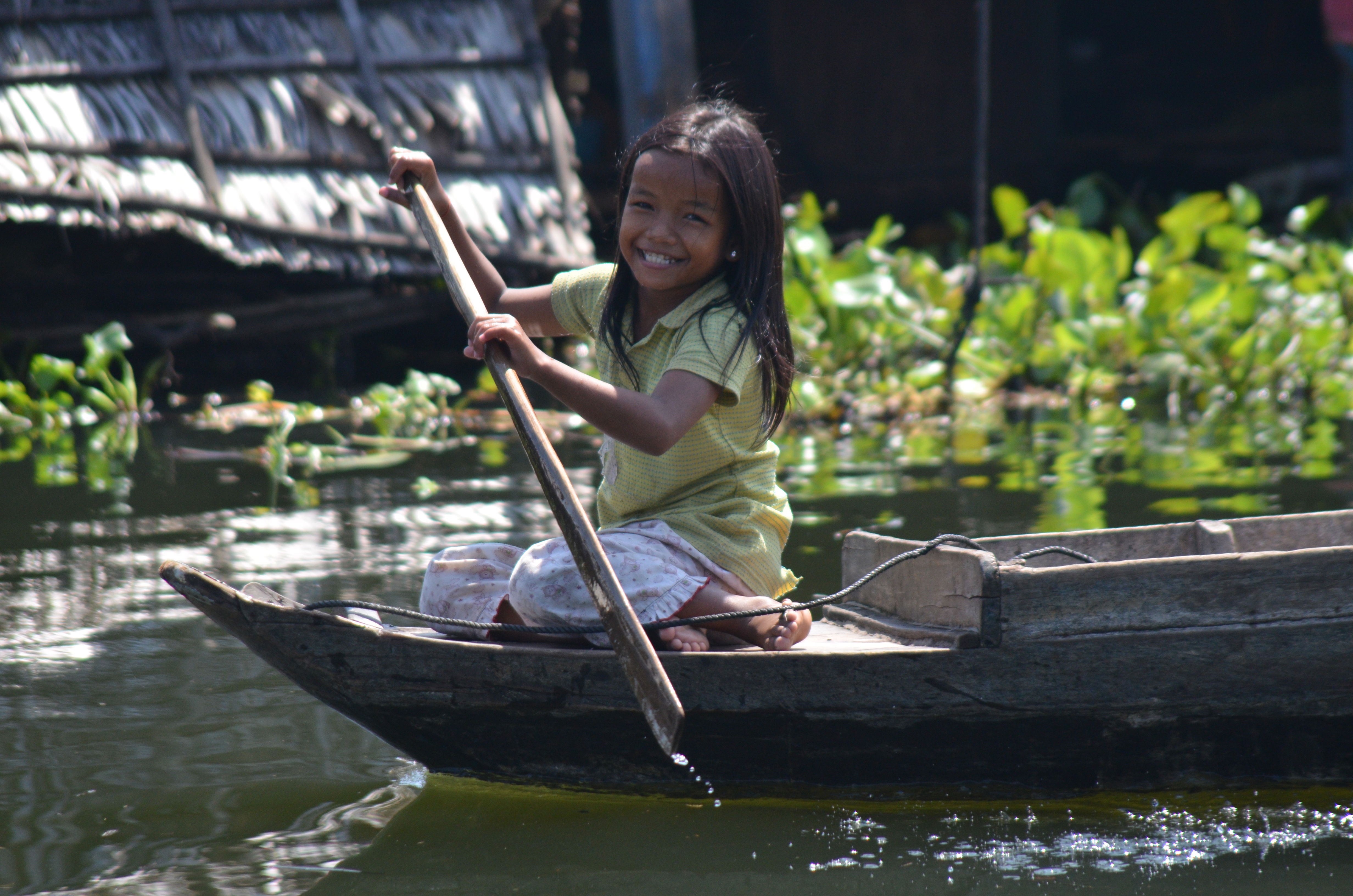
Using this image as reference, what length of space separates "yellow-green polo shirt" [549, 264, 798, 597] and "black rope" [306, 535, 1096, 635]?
12 centimetres

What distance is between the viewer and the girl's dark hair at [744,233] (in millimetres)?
2066

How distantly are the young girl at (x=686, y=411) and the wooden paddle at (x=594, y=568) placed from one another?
0.16 feet

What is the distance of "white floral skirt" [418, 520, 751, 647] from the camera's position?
2.04m

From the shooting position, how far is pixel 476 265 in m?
2.51

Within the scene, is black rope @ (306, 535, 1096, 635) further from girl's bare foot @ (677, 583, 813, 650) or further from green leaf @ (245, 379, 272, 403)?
green leaf @ (245, 379, 272, 403)

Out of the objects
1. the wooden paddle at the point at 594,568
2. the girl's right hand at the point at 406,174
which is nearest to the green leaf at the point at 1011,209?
the girl's right hand at the point at 406,174

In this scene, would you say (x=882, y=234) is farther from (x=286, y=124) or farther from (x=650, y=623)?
(x=650, y=623)

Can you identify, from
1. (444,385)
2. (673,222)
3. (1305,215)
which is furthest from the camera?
(1305,215)

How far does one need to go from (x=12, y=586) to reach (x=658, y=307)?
1.78 meters

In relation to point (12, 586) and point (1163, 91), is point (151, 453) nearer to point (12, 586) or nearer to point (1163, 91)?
point (12, 586)

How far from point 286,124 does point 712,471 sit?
13.1 feet

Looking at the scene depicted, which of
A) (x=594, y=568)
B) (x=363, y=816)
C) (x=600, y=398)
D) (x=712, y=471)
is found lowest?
(x=363, y=816)

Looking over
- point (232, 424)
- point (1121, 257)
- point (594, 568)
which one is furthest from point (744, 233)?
point (1121, 257)

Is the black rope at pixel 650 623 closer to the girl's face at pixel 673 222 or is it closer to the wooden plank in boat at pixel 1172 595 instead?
the wooden plank in boat at pixel 1172 595
